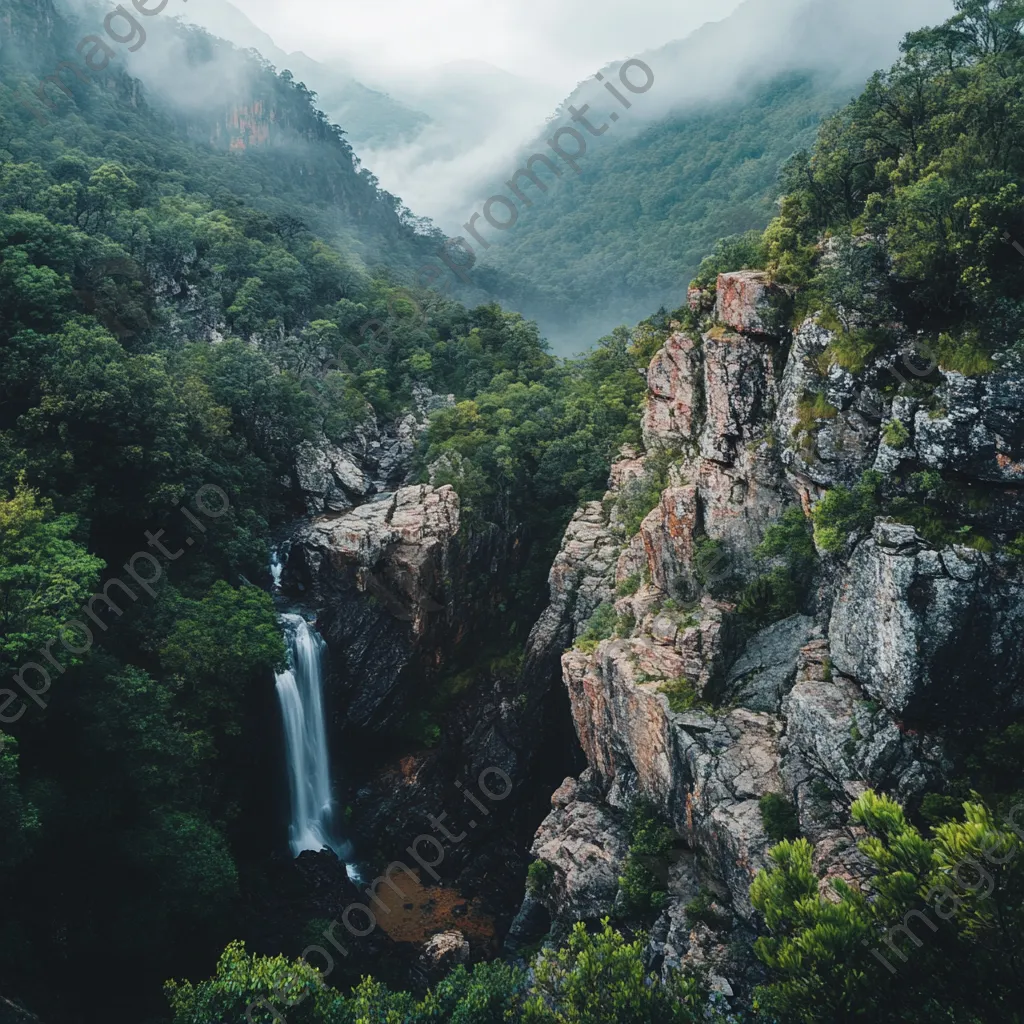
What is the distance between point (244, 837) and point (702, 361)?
22650mm

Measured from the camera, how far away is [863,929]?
12.0 metres

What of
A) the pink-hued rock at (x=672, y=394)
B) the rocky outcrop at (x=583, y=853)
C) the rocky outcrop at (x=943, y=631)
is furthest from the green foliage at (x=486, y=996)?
the pink-hued rock at (x=672, y=394)

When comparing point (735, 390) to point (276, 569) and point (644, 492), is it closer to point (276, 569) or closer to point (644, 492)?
point (644, 492)

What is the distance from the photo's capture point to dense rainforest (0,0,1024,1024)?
14102 millimetres

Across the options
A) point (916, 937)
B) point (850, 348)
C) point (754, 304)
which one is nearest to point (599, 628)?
point (754, 304)

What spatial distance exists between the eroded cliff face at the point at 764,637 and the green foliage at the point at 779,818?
21cm

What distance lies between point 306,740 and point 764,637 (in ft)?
59.5

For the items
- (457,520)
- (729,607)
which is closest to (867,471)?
(729,607)

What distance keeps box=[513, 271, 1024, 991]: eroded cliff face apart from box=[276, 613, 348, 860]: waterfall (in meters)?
9.60

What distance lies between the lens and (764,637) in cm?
2086

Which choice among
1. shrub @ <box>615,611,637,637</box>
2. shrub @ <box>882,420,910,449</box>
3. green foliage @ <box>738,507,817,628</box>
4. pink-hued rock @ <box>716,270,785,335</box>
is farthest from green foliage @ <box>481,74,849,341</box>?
shrub @ <box>882,420,910,449</box>

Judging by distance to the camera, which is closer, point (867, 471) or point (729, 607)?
point (867, 471)

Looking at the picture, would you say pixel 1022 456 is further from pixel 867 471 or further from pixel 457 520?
pixel 457 520

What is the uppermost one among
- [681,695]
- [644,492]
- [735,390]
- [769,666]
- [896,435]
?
[735,390]
